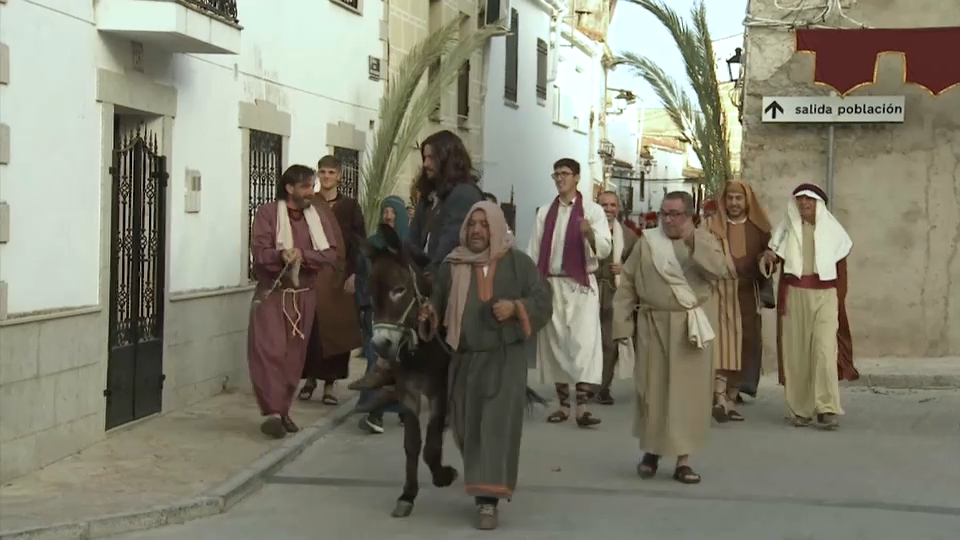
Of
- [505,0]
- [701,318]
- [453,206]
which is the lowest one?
[701,318]

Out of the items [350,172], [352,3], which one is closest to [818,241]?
[350,172]

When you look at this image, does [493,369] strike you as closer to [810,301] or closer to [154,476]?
[154,476]

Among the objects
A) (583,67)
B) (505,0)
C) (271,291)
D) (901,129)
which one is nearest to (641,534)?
(271,291)

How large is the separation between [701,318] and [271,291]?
3.15 meters

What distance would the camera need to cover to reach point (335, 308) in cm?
1237

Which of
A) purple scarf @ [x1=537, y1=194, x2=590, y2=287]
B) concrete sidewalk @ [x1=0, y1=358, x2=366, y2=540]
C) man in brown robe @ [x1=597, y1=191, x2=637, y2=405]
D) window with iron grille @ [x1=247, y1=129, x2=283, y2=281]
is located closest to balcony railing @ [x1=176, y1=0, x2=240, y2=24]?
window with iron grille @ [x1=247, y1=129, x2=283, y2=281]

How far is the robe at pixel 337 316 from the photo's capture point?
1226 cm

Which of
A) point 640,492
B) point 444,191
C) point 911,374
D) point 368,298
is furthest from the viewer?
point 911,374

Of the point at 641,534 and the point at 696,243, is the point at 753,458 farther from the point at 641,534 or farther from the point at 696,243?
the point at 641,534

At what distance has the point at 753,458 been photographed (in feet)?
33.4

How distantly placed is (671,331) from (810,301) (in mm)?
3078

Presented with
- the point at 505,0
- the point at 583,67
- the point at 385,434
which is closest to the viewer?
the point at 385,434

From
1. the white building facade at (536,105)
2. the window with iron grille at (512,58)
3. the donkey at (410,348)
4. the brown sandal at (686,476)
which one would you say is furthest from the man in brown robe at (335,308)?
the window with iron grille at (512,58)

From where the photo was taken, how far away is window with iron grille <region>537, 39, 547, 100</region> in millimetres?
33438
